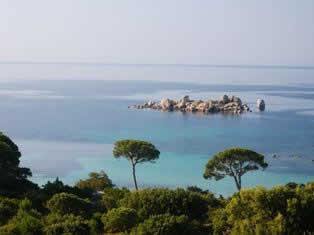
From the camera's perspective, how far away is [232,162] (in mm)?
32000

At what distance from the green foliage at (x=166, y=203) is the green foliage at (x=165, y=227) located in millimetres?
2961

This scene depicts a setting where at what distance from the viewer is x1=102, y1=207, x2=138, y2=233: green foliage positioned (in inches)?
733

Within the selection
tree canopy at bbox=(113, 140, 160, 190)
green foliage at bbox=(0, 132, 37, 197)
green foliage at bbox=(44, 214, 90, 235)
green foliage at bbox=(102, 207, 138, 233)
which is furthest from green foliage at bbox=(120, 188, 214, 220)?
tree canopy at bbox=(113, 140, 160, 190)

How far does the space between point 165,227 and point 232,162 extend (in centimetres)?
1585

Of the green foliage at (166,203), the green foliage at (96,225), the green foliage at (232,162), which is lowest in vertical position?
the green foliage at (96,225)

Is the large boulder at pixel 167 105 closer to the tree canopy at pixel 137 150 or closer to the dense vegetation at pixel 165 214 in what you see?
the tree canopy at pixel 137 150

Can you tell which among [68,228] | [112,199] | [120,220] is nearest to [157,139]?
[112,199]

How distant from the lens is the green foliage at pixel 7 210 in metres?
20.3

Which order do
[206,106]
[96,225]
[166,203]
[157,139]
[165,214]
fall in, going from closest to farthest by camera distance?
[165,214] → [96,225] → [166,203] → [157,139] → [206,106]

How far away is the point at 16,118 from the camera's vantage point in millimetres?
97688

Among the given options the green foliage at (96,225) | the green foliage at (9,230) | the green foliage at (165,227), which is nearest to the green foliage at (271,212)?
the green foliage at (165,227)

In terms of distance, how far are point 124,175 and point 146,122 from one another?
46.5m

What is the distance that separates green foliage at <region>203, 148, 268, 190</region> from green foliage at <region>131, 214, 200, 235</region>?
1448 cm

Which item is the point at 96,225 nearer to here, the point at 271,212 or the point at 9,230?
the point at 9,230
